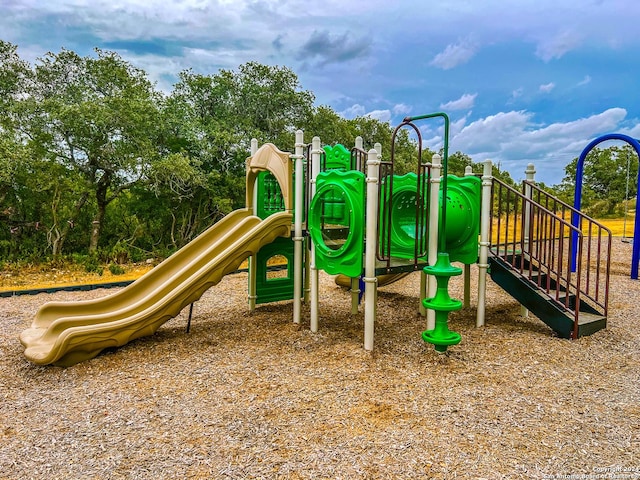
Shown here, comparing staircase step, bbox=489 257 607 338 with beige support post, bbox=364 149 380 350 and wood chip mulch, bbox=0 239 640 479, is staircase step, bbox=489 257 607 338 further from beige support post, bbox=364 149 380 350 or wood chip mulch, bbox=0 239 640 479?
beige support post, bbox=364 149 380 350

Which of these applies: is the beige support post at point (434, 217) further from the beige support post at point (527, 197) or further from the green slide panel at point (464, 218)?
→ the beige support post at point (527, 197)

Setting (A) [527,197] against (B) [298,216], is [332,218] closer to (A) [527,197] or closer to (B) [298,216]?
(B) [298,216]

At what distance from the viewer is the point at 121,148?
31.1 feet

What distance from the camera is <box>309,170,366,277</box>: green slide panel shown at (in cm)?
442

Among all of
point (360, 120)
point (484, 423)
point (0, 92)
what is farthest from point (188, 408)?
point (360, 120)

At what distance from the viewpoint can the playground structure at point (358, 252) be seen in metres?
4.27

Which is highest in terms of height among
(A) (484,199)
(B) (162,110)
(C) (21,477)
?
(B) (162,110)

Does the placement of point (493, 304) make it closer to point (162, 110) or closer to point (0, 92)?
point (162, 110)

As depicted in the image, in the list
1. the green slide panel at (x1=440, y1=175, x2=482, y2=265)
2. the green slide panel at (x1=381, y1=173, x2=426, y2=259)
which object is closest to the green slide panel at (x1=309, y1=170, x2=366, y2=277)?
the green slide panel at (x1=381, y1=173, x2=426, y2=259)

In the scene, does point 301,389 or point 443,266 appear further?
point 443,266

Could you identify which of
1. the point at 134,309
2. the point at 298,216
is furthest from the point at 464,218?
the point at 134,309

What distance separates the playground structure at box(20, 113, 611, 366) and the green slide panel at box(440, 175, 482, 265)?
1 centimetres

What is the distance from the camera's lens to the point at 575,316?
480 cm

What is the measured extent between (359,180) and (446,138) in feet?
2.91
